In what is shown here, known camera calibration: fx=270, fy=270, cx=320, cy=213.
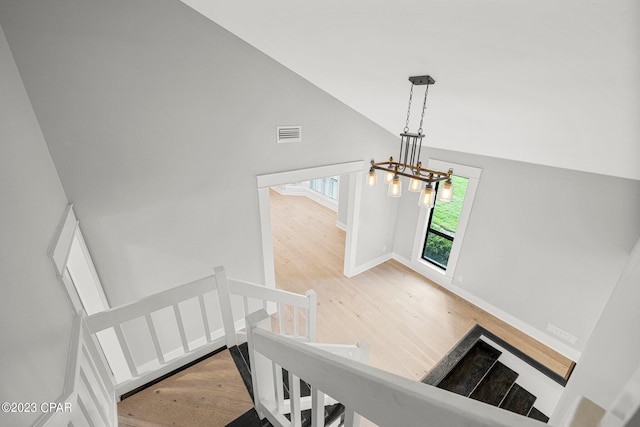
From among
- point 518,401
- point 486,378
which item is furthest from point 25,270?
point 518,401

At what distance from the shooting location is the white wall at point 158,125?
6.29ft

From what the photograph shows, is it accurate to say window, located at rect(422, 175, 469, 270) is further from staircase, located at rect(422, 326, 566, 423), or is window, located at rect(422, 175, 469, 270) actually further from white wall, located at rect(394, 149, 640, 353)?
staircase, located at rect(422, 326, 566, 423)

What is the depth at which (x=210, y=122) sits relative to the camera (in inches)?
103

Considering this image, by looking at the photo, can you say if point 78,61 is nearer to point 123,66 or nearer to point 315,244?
point 123,66

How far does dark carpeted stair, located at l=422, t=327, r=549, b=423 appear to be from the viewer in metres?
2.96

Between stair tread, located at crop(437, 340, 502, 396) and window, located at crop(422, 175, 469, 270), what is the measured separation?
152 cm

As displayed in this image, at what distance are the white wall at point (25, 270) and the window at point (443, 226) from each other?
14.9 feet

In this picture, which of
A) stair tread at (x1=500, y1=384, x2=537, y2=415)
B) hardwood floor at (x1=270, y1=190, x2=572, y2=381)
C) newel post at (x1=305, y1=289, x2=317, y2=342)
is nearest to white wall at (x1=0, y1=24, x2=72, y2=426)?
newel post at (x1=305, y1=289, x2=317, y2=342)

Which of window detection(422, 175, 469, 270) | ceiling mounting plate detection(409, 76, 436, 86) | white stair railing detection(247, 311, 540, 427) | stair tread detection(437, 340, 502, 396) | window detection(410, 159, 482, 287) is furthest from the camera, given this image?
window detection(422, 175, 469, 270)

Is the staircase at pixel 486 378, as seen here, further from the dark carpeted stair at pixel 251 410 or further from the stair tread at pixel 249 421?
the stair tread at pixel 249 421

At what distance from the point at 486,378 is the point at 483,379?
0.17 feet

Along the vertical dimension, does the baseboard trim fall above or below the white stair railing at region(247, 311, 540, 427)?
below

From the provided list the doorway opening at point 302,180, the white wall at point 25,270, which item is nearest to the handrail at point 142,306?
the white wall at point 25,270

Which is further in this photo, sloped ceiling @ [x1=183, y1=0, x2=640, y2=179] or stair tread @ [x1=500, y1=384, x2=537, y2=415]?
stair tread @ [x1=500, y1=384, x2=537, y2=415]
